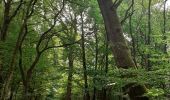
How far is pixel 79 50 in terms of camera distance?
25.1 m

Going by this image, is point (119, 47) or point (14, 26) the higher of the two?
point (14, 26)

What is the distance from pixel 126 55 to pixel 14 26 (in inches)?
589

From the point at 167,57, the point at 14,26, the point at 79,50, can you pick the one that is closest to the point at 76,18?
the point at 79,50

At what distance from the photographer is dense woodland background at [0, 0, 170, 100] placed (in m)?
6.38

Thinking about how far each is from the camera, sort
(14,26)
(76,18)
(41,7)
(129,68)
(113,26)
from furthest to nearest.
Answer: (76,18) → (14,26) → (41,7) → (113,26) → (129,68)

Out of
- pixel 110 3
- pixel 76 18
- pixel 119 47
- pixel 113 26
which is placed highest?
pixel 76 18

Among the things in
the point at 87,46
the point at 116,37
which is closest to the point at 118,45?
the point at 116,37

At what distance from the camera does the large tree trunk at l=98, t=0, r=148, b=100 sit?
20.5ft

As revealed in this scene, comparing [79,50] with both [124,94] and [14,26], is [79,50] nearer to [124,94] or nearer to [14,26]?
[14,26]

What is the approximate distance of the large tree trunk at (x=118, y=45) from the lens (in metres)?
6.26

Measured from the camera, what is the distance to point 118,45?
20.8 feet

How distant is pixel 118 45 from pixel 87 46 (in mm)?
21069

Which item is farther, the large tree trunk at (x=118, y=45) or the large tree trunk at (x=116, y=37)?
the large tree trunk at (x=116, y=37)

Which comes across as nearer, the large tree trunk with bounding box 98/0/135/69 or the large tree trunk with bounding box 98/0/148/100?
the large tree trunk with bounding box 98/0/148/100
